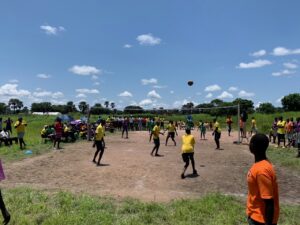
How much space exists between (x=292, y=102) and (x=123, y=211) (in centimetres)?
8391

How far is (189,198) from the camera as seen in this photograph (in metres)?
9.17

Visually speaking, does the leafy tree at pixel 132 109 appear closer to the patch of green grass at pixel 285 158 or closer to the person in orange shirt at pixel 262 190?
the patch of green grass at pixel 285 158

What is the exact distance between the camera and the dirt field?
10.2 m

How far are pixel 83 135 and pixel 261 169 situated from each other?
23996 millimetres

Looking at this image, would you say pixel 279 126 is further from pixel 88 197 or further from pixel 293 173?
pixel 88 197

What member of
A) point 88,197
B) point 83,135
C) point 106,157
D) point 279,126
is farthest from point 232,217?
point 83,135

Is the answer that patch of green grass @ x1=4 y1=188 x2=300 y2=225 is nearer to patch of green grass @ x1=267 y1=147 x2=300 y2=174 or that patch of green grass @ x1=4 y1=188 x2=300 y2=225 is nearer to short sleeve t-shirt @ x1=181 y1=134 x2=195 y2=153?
short sleeve t-shirt @ x1=181 y1=134 x2=195 y2=153

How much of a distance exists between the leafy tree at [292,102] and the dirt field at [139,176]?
72.5 meters

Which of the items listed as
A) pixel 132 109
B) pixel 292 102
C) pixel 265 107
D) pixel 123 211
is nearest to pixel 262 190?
pixel 123 211

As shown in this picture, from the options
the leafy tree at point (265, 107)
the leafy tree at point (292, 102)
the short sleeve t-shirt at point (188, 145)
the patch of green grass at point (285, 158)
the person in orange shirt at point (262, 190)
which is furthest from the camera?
the leafy tree at point (265, 107)

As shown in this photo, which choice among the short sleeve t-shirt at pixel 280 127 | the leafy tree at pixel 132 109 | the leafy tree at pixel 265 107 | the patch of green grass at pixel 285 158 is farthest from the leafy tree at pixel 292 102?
the patch of green grass at pixel 285 158

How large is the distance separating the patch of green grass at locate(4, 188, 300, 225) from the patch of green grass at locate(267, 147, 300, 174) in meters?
6.35

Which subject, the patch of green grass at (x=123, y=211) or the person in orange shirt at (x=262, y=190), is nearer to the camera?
the person in orange shirt at (x=262, y=190)

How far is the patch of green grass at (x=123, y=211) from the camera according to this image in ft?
23.7
